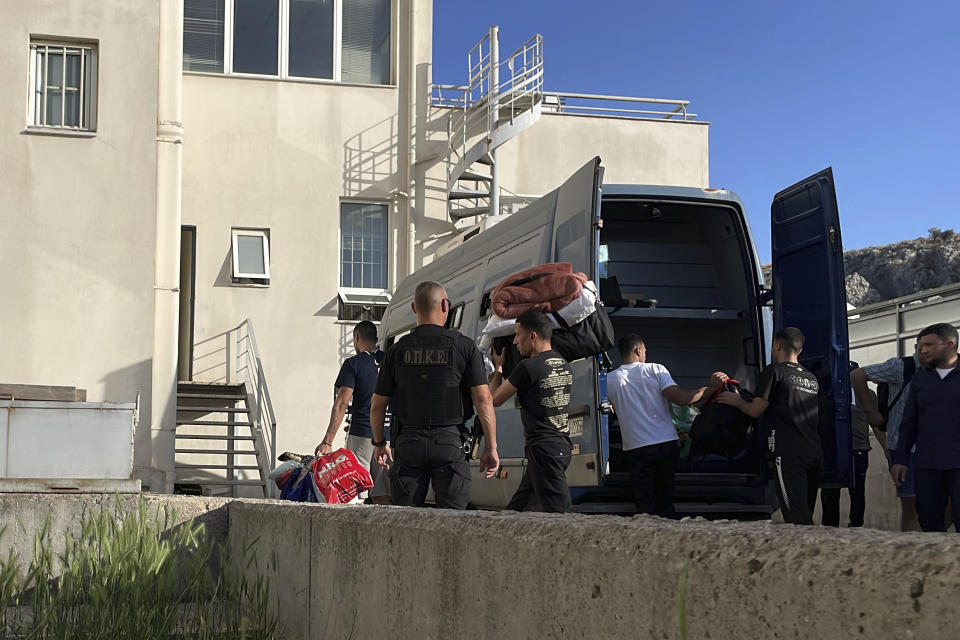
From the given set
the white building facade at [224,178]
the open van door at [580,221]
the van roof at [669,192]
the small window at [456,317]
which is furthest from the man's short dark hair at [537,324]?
the white building facade at [224,178]

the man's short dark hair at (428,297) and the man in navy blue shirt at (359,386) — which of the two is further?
the man in navy blue shirt at (359,386)

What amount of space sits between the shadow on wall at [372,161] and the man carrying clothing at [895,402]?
1026 cm

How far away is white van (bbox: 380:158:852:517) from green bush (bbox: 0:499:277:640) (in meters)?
2.72

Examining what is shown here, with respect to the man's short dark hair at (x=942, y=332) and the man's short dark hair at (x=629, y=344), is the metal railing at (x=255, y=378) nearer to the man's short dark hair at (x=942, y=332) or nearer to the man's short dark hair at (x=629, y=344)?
the man's short dark hair at (x=629, y=344)

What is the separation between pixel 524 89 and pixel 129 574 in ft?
47.2

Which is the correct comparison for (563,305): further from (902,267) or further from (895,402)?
(902,267)

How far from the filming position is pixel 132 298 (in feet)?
46.9

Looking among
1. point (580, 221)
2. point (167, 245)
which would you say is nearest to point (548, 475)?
point (580, 221)

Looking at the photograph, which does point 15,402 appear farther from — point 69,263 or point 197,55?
point 197,55

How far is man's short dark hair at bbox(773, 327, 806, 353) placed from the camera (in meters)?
7.39

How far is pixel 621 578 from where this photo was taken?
2270 mm

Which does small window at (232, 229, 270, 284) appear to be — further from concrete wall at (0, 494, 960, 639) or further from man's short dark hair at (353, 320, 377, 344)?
concrete wall at (0, 494, 960, 639)

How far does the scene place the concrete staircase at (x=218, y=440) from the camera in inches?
640

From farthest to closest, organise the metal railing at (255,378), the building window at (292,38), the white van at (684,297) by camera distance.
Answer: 1. the building window at (292,38)
2. the metal railing at (255,378)
3. the white van at (684,297)
